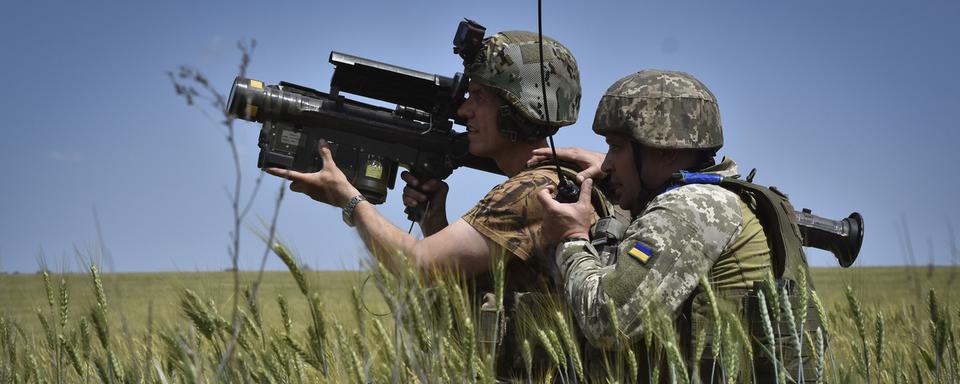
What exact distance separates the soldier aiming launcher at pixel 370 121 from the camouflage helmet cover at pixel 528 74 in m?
0.12

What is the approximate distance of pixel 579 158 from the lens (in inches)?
172

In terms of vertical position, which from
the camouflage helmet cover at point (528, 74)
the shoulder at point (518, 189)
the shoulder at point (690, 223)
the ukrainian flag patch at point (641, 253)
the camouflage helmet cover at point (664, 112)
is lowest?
the ukrainian flag patch at point (641, 253)

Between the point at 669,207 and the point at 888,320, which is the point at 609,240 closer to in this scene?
the point at 669,207

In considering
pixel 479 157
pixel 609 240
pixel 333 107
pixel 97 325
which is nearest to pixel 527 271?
pixel 609 240

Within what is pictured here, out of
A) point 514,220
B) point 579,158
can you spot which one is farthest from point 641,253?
point 579,158

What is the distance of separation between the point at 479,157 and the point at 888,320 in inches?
187

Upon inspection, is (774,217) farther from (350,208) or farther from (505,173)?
(350,208)

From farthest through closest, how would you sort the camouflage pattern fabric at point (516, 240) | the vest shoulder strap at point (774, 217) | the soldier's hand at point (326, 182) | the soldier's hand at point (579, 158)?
the soldier's hand at point (326, 182) → the soldier's hand at point (579, 158) → the camouflage pattern fabric at point (516, 240) → the vest shoulder strap at point (774, 217)

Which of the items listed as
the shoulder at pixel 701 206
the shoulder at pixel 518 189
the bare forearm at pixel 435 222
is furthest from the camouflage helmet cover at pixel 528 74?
the shoulder at pixel 701 206

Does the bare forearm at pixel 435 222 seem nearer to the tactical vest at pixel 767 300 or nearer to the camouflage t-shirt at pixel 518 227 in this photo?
the camouflage t-shirt at pixel 518 227

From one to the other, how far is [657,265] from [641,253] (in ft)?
0.24

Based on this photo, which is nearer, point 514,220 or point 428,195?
point 514,220

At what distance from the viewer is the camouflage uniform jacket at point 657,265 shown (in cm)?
321

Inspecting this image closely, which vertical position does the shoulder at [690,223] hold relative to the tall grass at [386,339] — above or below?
above
